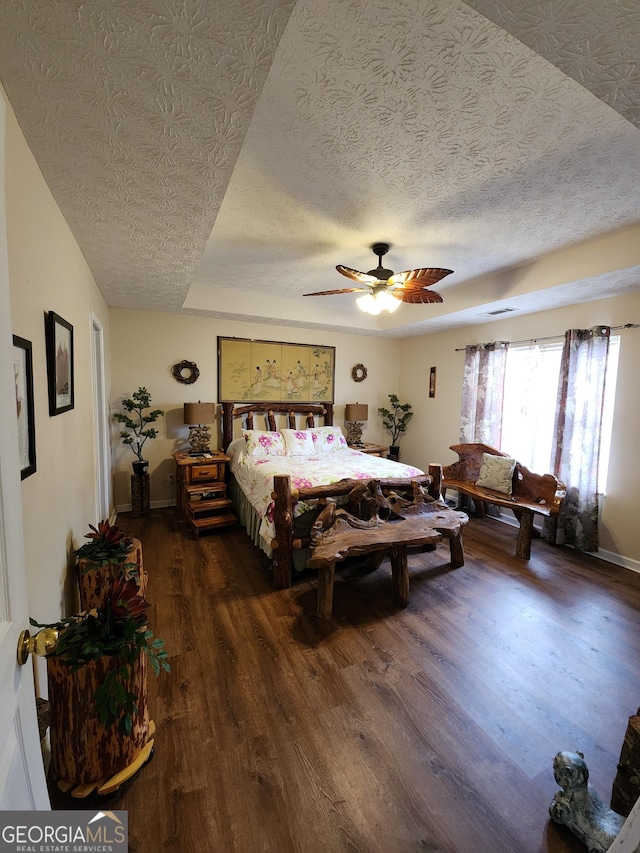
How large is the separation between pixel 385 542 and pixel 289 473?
119cm

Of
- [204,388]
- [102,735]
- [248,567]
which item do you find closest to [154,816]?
[102,735]

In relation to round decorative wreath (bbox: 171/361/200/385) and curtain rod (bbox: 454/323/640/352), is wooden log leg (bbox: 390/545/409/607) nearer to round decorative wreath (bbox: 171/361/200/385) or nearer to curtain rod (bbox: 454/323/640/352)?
curtain rod (bbox: 454/323/640/352)

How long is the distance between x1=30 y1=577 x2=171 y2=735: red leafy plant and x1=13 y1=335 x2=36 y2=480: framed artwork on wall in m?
0.55

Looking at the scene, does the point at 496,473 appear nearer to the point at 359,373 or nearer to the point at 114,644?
the point at 359,373

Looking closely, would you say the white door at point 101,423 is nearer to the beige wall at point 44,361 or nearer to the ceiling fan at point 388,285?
the beige wall at point 44,361

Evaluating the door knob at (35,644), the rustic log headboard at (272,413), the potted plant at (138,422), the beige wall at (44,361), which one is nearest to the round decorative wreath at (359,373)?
the rustic log headboard at (272,413)

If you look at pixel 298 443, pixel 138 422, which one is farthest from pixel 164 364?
pixel 298 443

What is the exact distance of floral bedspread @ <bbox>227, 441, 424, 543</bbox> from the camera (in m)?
2.86

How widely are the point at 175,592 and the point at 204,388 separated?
8.30ft

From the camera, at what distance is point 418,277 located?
95.9 inches

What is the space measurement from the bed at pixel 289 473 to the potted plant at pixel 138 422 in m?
0.87

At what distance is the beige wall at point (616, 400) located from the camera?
118 inches

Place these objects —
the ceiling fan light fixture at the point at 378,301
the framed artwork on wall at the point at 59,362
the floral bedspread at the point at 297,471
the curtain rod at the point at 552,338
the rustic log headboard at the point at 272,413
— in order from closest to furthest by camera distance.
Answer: the framed artwork on wall at the point at 59,362 < the ceiling fan light fixture at the point at 378,301 < the floral bedspread at the point at 297,471 < the curtain rod at the point at 552,338 < the rustic log headboard at the point at 272,413

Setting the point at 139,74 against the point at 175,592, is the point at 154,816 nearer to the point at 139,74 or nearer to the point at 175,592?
the point at 175,592
